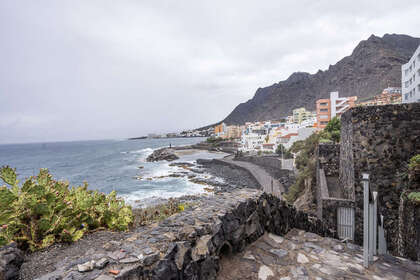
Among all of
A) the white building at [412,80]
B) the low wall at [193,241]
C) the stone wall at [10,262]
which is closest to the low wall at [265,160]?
the white building at [412,80]

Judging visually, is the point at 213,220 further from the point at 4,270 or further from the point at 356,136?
the point at 356,136

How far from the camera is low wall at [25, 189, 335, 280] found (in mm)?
1847

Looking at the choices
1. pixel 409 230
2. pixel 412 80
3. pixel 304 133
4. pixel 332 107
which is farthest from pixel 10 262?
pixel 332 107

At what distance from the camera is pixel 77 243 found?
252 centimetres

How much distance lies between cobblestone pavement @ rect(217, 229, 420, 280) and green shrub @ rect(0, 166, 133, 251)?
2085 millimetres

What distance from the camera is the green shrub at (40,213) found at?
2.25 metres

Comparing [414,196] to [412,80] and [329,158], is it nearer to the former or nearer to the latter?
[329,158]

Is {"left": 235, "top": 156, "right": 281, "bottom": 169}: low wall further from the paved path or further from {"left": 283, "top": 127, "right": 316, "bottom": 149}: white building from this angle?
{"left": 283, "top": 127, "right": 316, "bottom": 149}: white building

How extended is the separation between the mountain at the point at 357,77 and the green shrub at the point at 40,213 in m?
82.3

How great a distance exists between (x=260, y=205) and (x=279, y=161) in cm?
2396

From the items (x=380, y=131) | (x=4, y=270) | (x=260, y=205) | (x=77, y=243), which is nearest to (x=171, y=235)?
(x=77, y=243)

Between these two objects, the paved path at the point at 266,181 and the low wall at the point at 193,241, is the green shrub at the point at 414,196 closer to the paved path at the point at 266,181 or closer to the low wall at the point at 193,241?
the low wall at the point at 193,241

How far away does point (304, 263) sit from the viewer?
3146 mm

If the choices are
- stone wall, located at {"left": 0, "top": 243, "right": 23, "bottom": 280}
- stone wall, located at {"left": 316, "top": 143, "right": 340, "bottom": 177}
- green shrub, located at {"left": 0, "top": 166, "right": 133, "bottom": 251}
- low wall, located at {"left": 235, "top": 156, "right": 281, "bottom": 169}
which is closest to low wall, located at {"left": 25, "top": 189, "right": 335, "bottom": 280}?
stone wall, located at {"left": 0, "top": 243, "right": 23, "bottom": 280}
